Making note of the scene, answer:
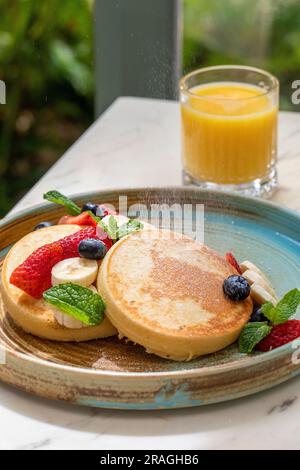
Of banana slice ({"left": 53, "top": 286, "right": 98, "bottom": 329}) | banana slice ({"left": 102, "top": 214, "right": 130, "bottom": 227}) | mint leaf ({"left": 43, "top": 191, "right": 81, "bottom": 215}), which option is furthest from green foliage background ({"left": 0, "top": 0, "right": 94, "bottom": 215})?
banana slice ({"left": 53, "top": 286, "right": 98, "bottom": 329})

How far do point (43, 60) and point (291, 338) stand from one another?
2.42 metres

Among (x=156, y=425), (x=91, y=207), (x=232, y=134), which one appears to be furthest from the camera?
(x=232, y=134)

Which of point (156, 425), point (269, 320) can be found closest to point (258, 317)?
point (269, 320)

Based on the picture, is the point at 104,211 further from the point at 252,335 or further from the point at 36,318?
the point at 252,335

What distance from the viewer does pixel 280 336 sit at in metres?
1.37

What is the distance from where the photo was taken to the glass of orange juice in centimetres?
195

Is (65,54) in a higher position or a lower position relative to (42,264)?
lower

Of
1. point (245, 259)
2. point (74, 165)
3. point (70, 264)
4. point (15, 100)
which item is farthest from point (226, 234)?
point (15, 100)

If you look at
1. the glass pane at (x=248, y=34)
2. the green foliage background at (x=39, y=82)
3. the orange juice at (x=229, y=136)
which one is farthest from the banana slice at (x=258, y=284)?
the glass pane at (x=248, y=34)

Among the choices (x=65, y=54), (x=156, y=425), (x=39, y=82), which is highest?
(x=156, y=425)

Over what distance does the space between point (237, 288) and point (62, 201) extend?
0.44m

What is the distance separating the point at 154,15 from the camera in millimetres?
2557

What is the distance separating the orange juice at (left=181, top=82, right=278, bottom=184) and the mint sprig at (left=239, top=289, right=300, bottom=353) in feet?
2.01

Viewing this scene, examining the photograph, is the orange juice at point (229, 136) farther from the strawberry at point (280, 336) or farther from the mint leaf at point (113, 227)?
the strawberry at point (280, 336)
